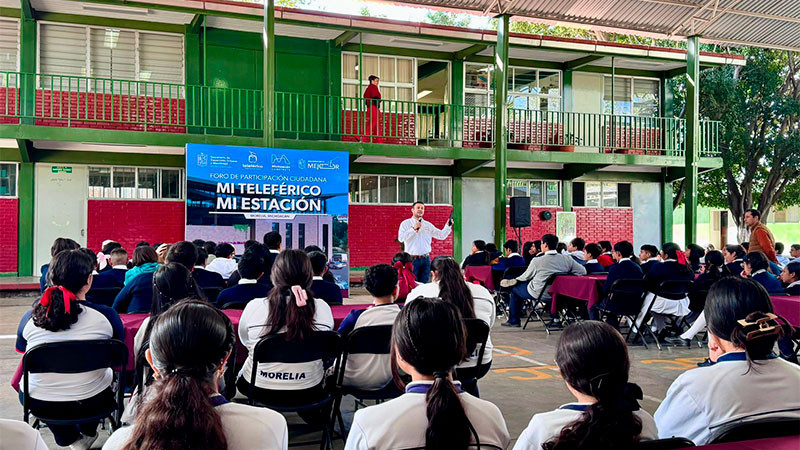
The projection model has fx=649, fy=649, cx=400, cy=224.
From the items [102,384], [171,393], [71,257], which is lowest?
[102,384]

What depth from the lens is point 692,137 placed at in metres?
14.3

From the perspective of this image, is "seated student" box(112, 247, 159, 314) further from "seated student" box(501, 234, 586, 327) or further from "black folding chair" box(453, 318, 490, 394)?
"seated student" box(501, 234, 586, 327)

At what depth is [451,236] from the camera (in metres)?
16.1

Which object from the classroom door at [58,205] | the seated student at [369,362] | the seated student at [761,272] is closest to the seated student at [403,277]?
the seated student at [369,362]

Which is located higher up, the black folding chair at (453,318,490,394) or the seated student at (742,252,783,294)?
the seated student at (742,252,783,294)

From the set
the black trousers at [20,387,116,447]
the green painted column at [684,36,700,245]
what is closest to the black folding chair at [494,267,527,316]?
the green painted column at [684,36,700,245]

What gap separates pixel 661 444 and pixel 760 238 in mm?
7709

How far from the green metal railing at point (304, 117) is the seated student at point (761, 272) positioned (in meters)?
7.68

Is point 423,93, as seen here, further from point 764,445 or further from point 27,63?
point 764,445

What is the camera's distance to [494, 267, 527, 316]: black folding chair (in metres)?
9.20

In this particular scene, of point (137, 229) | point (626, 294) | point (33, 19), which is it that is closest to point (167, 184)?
point (137, 229)

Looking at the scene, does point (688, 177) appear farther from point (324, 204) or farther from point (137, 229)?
point (137, 229)

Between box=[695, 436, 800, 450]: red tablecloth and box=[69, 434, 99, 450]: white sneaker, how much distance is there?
3204 mm

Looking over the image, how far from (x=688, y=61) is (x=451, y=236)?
6.61m
